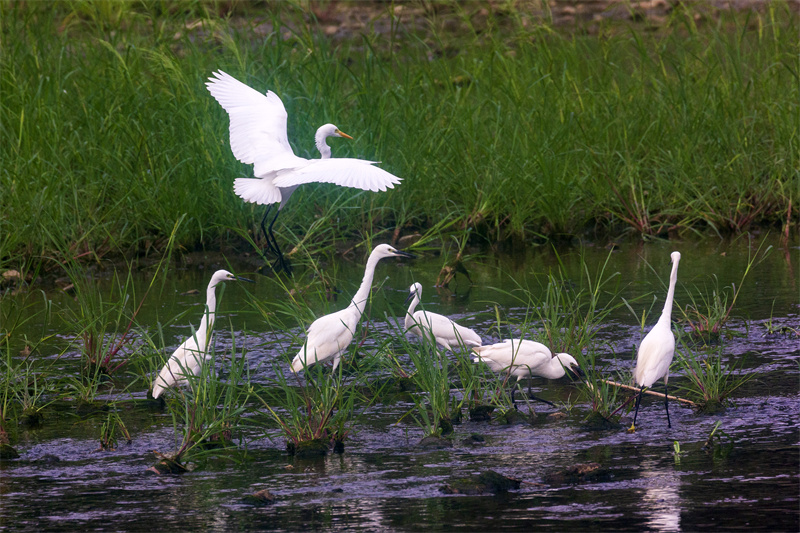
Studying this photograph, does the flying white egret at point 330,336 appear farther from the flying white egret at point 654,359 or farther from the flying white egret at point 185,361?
the flying white egret at point 654,359

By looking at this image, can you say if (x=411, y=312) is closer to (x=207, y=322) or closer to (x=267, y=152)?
(x=207, y=322)

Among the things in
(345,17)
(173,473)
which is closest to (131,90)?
(173,473)

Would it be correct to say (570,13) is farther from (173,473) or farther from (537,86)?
(173,473)

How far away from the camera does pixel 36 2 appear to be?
11.1 m

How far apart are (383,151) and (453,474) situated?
561cm

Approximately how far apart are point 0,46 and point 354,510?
7972 mm

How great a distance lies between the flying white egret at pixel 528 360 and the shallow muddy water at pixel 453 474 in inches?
5.1

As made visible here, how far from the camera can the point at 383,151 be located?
952 cm

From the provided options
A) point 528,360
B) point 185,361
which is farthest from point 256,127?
point 528,360

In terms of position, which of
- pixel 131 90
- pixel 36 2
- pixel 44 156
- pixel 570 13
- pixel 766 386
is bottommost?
pixel 766 386

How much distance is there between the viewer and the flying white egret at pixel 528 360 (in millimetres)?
5340

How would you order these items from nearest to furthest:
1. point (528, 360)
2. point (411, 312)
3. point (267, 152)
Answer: point (528, 360) → point (411, 312) → point (267, 152)

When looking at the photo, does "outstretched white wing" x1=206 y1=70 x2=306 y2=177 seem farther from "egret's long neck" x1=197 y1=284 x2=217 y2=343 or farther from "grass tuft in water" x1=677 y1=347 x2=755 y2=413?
"grass tuft in water" x1=677 y1=347 x2=755 y2=413

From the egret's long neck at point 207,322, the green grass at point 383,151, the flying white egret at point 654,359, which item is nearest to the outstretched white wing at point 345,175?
the egret's long neck at point 207,322
